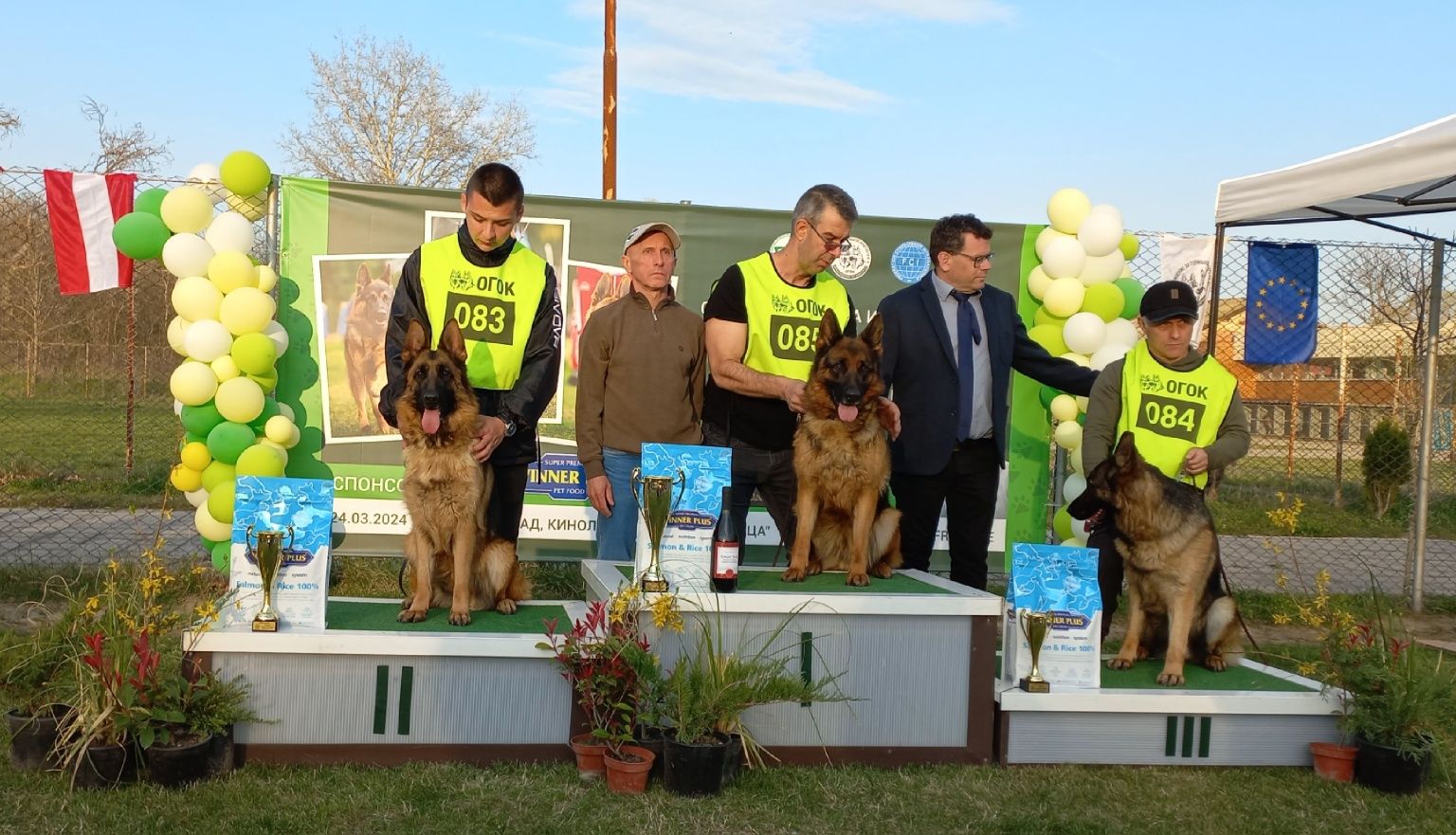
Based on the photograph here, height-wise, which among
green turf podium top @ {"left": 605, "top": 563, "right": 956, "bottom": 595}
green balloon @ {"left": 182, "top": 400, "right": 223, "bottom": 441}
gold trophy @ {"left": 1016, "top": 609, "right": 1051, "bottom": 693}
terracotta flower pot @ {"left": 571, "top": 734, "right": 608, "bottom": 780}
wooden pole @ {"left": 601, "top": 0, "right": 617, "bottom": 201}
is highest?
wooden pole @ {"left": 601, "top": 0, "right": 617, "bottom": 201}

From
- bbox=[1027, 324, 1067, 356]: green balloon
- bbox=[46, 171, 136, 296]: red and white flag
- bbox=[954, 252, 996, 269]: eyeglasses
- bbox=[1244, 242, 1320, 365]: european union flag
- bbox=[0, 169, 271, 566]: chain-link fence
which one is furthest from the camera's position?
bbox=[0, 169, 271, 566]: chain-link fence

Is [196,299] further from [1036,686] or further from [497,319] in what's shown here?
[1036,686]

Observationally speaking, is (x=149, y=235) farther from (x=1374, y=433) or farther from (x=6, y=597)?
(x=1374, y=433)

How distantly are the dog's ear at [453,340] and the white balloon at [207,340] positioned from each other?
270 cm

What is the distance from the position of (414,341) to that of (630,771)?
1759 millimetres

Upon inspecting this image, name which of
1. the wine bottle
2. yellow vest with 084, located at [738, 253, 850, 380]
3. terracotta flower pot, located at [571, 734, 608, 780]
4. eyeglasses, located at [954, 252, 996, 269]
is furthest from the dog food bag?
terracotta flower pot, located at [571, 734, 608, 780]

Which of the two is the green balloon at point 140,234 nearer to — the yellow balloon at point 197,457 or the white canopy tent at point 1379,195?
the yellow balloon at point 197,457

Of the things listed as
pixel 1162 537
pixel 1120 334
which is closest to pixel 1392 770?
pixel 1162 537

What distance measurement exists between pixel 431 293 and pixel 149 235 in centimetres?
286

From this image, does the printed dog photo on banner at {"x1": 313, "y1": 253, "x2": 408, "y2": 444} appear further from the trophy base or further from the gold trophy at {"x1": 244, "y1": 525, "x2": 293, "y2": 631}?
the trophy base

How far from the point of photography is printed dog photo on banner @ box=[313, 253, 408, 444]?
6734mm

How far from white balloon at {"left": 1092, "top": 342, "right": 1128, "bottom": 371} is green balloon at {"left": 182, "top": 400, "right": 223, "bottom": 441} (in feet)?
17.6

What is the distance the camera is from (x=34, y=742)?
3648 millimetres

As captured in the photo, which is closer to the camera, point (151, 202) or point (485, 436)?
point (485, 436)
